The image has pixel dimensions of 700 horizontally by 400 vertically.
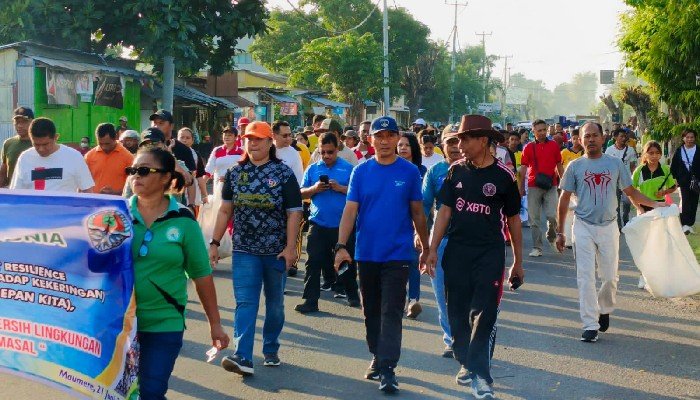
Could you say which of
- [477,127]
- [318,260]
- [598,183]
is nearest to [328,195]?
[318,260]

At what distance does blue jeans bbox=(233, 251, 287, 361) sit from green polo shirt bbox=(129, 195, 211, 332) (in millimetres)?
2517

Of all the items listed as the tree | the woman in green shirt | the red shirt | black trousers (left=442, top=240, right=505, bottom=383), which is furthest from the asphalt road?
the tree

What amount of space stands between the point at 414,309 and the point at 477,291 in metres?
3.22

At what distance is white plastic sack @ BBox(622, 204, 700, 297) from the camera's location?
9312 mm

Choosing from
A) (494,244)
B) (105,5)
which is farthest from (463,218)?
(105,5)

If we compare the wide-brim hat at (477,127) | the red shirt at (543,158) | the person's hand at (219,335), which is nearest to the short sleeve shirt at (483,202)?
the wide-brim hat at (477,127)

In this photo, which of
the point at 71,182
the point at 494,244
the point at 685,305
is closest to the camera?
the point at 494,244


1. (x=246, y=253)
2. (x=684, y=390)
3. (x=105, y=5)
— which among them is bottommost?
(x=684, y=390)

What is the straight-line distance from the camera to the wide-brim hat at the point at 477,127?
21.9ft

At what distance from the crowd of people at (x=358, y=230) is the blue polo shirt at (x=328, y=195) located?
0.01 m

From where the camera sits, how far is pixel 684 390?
7254 millimetres

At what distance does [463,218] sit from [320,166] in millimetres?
3664

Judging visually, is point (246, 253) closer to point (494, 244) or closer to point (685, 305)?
point (494, 244)

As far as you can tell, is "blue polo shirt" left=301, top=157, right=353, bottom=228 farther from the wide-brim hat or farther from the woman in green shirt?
the woman in green shirt
